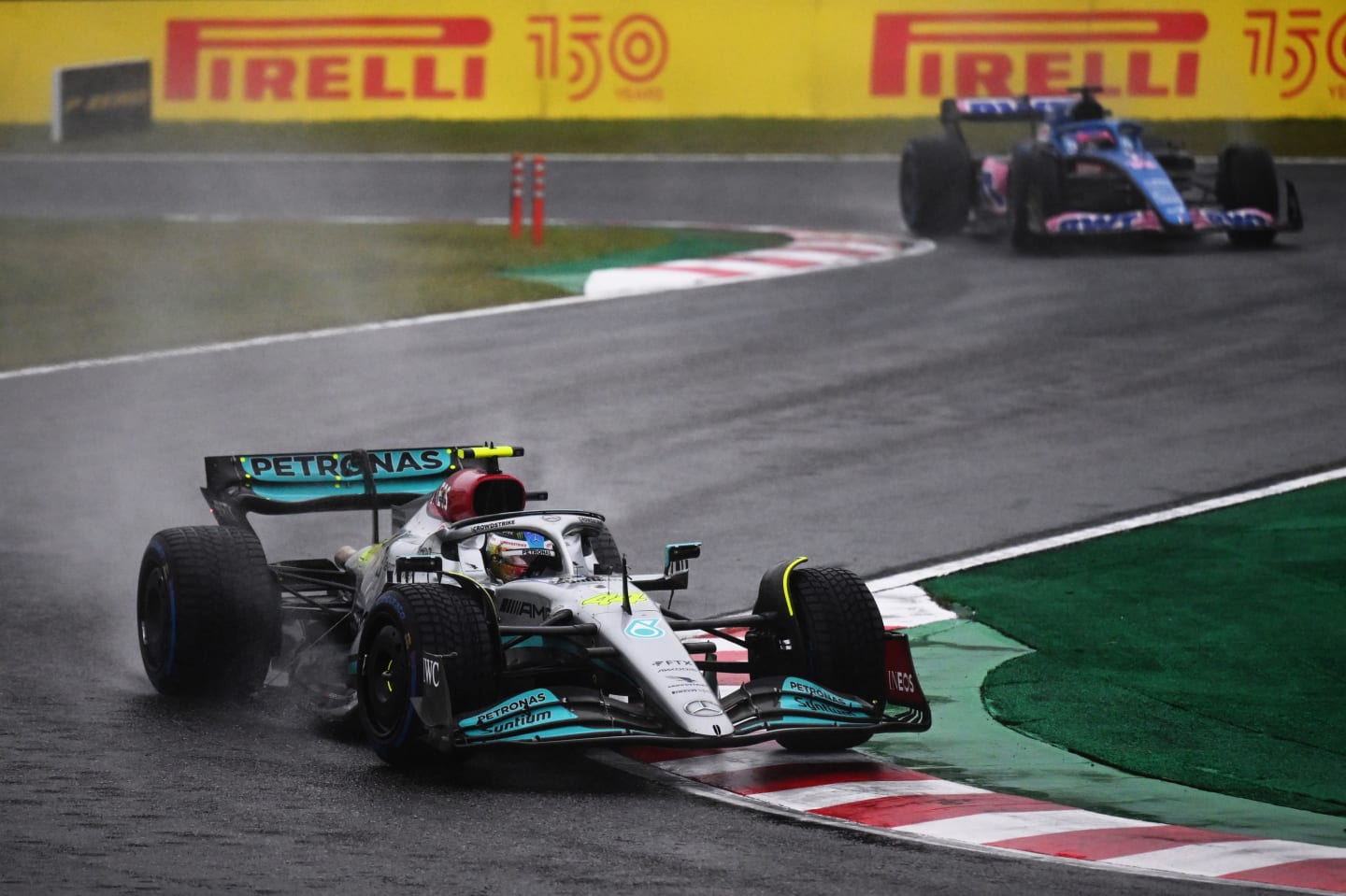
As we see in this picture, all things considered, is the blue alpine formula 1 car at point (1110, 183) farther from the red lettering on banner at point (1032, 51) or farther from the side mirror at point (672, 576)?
the side mirror at point (672, 576)

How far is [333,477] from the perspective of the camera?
10836 millimetres

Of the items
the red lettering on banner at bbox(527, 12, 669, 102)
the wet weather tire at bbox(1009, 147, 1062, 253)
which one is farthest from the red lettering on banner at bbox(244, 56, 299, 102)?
the wet weather tire at bbox(1009, 147, 1062, 253)

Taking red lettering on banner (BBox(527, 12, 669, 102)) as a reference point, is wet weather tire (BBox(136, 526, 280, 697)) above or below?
below

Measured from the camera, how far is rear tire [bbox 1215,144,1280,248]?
22.0 meters

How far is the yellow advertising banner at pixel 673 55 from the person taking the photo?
2895cm

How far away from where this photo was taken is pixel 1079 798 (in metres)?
8.16

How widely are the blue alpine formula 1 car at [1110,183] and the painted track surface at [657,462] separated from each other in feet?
1.28

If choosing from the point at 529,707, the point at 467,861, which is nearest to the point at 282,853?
the point at 467,861

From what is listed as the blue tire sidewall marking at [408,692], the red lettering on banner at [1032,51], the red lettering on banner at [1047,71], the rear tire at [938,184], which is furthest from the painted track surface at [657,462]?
the red lettering on banner at [1047,71]

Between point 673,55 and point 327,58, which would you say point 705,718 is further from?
point 327,58

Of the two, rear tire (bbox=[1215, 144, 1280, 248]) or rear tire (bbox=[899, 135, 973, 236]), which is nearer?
rear tire (bbox=[1215, 144, 1280, 248])

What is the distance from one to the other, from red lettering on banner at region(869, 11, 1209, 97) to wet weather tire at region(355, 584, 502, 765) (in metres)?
22.2

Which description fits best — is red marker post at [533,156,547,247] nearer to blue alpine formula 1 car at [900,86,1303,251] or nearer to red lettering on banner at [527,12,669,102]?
blue alpine formula 1 car at [900,86,1303,251]

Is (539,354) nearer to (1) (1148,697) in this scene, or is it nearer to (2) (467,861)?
(1) (1148,697)
